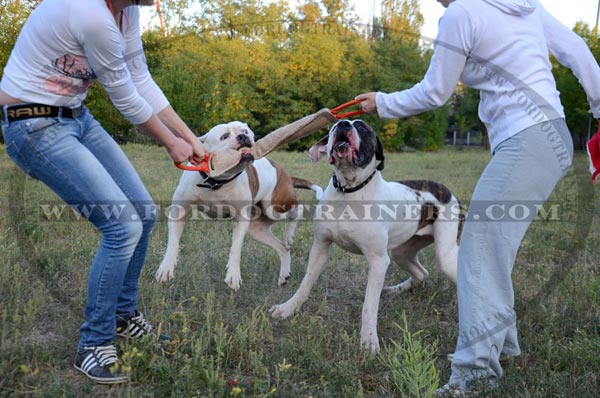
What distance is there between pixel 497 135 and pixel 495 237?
56cm

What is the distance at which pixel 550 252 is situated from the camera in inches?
254

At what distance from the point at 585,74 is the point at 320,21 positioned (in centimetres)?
2017

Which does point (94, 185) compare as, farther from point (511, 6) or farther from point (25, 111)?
point (511, 6)

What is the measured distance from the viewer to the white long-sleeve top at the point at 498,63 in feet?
9.63

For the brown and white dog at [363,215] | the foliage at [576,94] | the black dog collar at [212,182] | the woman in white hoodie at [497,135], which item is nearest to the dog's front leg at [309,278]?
the brown and white dog at [363,215]

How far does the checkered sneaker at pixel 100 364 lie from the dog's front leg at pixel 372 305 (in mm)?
Result: 1509

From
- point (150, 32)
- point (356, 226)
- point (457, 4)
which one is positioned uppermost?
point (150, 32)

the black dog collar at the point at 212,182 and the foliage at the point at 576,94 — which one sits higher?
the foliage at the point at 576,94

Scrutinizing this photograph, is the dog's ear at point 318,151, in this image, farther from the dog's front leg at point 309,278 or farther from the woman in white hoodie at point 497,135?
the woman in white hoodie at point 497,135

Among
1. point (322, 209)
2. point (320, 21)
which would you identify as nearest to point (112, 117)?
point (320, 21)

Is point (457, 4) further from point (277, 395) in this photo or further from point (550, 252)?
point (550, 252)

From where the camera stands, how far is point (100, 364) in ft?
9.83

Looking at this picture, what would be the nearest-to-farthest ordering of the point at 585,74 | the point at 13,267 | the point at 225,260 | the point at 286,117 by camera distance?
1. the point at 585,74
2. the point at 13,267
3. the point at 225,260
4. the point at 286,117

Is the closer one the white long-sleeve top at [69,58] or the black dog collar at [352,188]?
the white long-sleeve top at [69,58]
